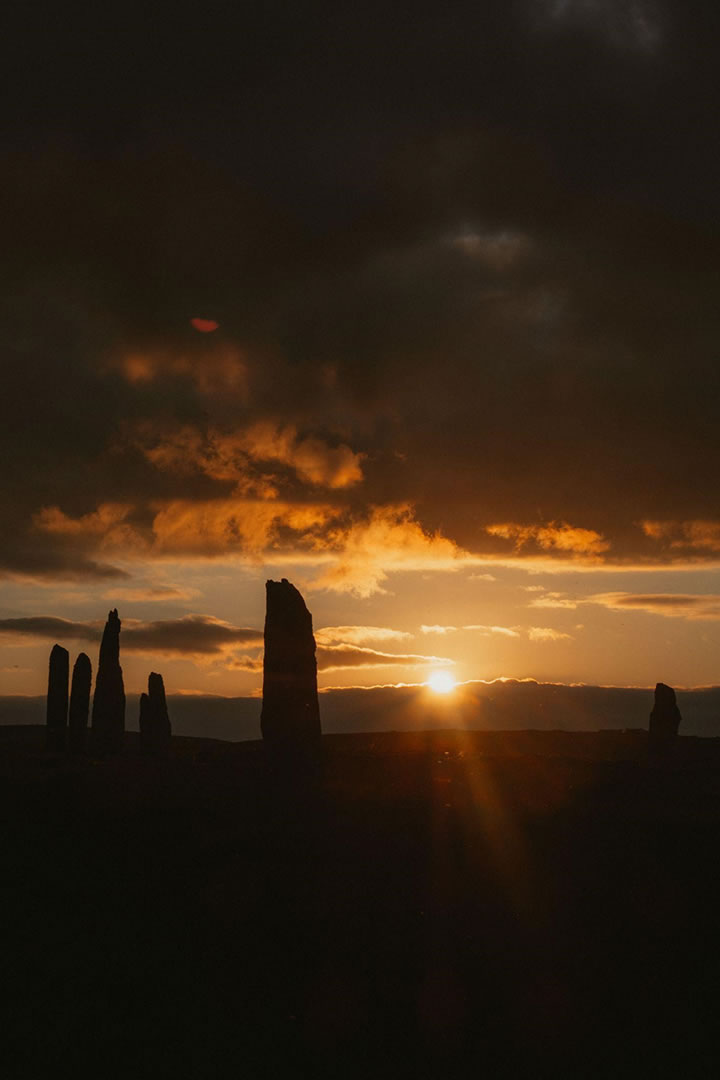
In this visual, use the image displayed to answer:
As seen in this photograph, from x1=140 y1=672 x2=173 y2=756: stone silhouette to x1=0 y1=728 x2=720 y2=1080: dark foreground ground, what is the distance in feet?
58.4

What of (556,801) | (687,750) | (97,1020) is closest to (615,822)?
(556,801)

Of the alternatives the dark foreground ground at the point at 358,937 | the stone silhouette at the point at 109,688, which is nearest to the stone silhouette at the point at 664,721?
the dark foreground ground at the point at 358,937

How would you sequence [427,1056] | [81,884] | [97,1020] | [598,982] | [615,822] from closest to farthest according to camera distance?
[427,1056] → [97,1020] → [598,982] → [81,884] → [615,822]

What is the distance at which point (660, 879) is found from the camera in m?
18.0

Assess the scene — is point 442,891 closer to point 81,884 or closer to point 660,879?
point 660,879

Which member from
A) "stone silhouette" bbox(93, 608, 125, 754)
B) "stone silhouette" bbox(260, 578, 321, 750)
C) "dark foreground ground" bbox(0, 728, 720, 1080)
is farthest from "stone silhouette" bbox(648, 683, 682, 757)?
"stone silhouette" bbox(93, 608, 125, 754)

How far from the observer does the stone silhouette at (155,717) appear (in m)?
44.7

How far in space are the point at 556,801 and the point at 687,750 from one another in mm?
18494

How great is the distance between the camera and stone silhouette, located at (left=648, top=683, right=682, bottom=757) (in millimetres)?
43094

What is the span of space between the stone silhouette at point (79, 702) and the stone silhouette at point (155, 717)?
265 cm

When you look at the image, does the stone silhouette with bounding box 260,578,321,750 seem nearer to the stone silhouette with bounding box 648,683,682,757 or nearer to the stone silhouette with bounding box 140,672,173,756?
the stone silhouette with bounding box 140,672,173,756

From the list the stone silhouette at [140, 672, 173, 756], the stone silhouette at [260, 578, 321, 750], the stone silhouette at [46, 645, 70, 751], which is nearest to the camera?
the stone silhouette at [260, 578, 321, 750]

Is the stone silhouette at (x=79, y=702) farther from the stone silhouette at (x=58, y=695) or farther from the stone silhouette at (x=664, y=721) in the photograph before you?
the stone silhouette at (x=664, y=721)

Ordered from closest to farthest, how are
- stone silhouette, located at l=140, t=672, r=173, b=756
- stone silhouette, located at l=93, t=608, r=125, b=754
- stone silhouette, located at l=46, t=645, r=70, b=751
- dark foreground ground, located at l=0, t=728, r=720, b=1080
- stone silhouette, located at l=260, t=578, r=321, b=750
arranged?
dark foreground ground, located at l=0, t=728, r=720, b=1080, stone silhouette, located at l=260, t=578, r=321, b=750, stone silhouette, located at l=140, t=672, r=173, b=756, stone silhouette, located at l=93, t=608, r=125, b=754, stone silhouette, located at l=46, t=645, r=70, b=751
